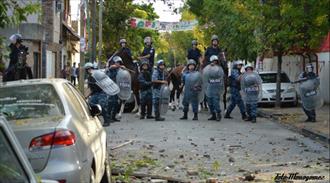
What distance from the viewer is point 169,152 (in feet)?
38.0

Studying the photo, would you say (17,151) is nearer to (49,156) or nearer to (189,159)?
(49,156)

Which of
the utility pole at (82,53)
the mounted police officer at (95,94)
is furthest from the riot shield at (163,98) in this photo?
the utility pole at (82,53)

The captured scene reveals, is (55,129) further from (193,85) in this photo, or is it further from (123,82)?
(193,85)

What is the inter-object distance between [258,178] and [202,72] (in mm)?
9742

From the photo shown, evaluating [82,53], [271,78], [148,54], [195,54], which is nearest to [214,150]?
[148,54]

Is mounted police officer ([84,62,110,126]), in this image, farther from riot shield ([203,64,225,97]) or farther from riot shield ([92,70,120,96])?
riot shield ([203,64,225,97])

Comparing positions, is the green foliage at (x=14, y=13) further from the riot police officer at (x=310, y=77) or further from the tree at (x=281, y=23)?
the tree at (x=281, y=23)

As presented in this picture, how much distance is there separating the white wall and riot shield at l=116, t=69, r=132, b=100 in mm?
10232

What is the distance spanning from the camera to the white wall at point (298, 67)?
82.6 ft

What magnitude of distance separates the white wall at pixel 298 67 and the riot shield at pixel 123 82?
1023cm

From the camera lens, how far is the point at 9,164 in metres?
3.67

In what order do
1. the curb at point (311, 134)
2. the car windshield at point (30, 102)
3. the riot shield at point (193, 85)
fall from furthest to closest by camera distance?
1. the riot shield at point (193, 85)
2. the curb at point (311, 134)
3. the car windshield at point (30, 102)

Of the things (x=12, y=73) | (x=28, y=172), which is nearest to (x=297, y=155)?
(x=12, y=73)

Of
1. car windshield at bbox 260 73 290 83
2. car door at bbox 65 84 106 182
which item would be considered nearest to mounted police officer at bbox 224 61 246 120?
car windshield at bbox 260 73 290 83
